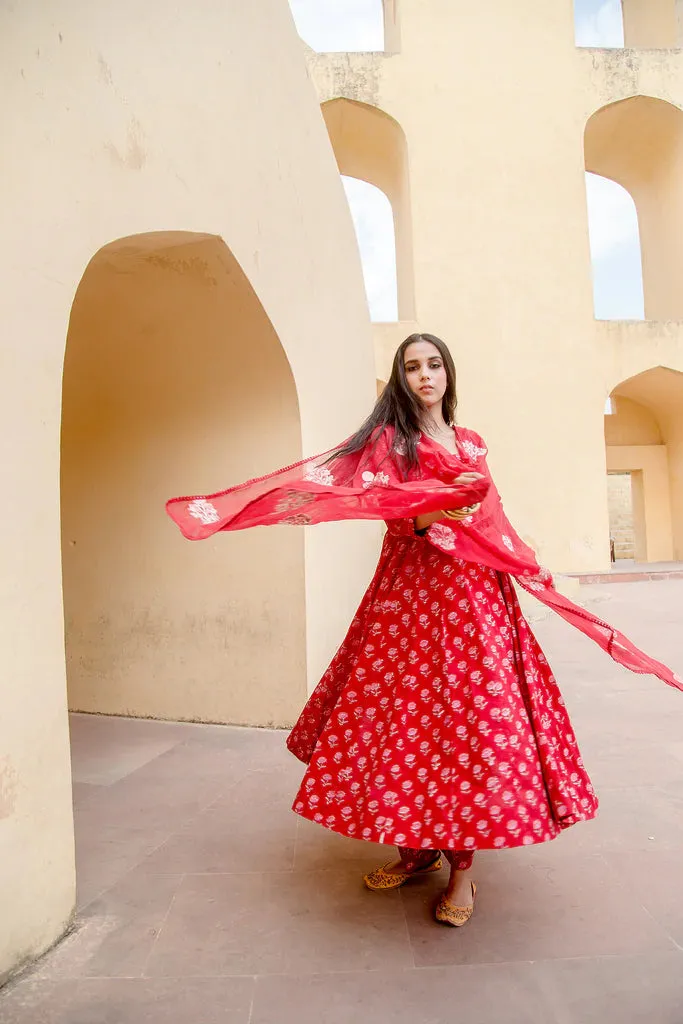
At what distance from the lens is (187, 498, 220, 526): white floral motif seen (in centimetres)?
188

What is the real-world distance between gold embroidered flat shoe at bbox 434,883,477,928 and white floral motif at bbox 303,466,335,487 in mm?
1126

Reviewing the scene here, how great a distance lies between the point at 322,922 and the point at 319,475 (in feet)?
3.82

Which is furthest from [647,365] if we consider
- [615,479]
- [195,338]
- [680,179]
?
[195,338]

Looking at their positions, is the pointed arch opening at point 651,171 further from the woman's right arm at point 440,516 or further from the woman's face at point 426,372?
the woman's right arm at point 440,516

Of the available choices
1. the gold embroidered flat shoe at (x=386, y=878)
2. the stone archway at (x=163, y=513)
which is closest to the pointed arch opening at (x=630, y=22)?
the stone archway at (x=163, y=513)

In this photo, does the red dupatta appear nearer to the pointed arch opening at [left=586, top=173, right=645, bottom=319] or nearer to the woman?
the woman

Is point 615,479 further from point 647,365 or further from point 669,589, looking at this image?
point 669,589

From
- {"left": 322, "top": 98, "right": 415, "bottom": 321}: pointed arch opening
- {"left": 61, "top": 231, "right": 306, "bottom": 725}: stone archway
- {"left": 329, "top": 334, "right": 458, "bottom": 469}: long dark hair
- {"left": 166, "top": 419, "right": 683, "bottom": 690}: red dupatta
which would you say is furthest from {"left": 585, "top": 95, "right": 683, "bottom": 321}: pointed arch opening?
{"left": 166, "top": 419, "right": 683, "bottom": 690}: red dupatta

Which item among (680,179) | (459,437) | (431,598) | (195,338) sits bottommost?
(431,598)

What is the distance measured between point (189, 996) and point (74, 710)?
2948 millimetres

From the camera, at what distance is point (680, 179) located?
12516mm

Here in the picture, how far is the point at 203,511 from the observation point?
192cm

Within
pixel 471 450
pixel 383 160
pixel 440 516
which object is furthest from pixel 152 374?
pixel 383 160

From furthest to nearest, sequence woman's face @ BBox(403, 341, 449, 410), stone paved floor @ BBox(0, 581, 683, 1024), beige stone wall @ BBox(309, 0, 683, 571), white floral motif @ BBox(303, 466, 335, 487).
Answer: beige stone wall @ BBox(309, 0, 683, 571), woman's face @ BBox(403, 341, 449, 410), white floral motif @ BBox(303, 466, 335, 487), stone paved floor @ BBox(0, 581, 683, 1024)
